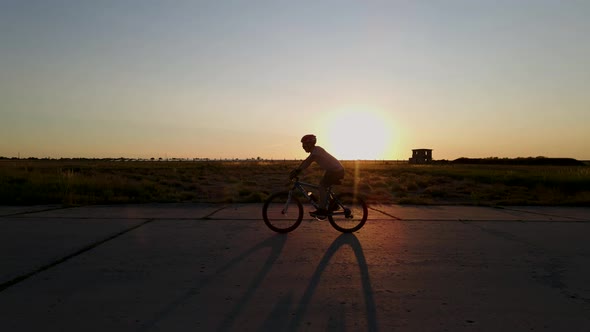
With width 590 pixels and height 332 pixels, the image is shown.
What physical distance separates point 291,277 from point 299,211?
11.4 ft

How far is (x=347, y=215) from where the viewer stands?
860 cm

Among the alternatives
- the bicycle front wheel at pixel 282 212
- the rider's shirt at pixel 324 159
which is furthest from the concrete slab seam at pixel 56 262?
the rider's shirt at pixel 324 159

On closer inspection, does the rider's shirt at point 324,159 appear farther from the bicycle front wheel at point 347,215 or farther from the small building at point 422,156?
the small building at point 422,156

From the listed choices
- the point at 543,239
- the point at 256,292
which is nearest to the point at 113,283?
the point at 256,292

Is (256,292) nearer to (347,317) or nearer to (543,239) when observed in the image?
(347,317)

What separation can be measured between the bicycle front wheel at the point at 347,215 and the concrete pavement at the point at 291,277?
0.76ft

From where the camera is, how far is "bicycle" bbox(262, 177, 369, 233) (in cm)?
859

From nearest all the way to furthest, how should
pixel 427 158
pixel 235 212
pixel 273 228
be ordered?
1. pixel 273 228
2. pixel 235 212
3. pixel 427 158

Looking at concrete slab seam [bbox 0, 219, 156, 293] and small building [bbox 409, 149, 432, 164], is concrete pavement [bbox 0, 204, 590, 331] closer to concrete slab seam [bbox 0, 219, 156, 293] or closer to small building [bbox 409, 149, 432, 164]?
concrete slab seam [bbox 0, 219, 156, 293]

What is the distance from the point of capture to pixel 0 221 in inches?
377

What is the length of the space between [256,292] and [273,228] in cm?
395

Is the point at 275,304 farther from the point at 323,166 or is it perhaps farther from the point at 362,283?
the point at 323,166

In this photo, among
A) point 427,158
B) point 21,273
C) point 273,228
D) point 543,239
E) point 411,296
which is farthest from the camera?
point 427,158

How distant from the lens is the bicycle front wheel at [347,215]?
28.3ft
